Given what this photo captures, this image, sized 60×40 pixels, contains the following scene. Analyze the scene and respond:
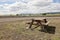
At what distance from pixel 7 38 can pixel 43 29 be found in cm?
581

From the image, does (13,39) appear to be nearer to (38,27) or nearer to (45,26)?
(45,26)

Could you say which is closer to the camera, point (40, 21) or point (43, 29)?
point (43, 29)

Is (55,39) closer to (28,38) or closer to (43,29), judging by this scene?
(28,38)

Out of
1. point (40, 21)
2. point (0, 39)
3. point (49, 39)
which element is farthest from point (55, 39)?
point (40, 21)

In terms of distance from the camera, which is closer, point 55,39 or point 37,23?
point 55,39

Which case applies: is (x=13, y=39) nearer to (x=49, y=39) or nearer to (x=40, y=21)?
(x=49, y=39)

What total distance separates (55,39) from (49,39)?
46 cm

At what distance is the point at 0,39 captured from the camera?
13.7 m

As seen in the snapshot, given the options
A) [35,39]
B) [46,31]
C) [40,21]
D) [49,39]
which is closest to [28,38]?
[35,39]

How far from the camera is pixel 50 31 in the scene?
1809 cm

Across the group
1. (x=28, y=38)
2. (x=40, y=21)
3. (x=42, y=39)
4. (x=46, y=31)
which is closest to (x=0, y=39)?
(x=28, y=38)

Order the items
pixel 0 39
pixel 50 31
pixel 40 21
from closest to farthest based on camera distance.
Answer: pixel 0 39 → pixel 50 31 → pixel 40 21

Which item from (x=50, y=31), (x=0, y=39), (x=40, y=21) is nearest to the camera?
(x=0, y=39)

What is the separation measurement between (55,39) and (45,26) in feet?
16.6
